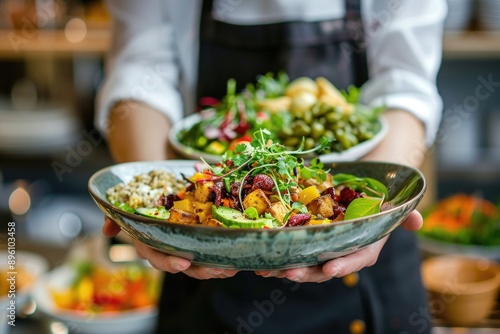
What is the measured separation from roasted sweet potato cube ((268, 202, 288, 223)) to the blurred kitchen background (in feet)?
6.98

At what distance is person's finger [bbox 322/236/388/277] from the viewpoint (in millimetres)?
981

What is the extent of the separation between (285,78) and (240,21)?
0.74ft

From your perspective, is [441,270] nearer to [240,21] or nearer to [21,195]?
[240,21]

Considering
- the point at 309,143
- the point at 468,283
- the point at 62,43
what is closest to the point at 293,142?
the point at 309,143

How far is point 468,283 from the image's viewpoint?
6.56ft

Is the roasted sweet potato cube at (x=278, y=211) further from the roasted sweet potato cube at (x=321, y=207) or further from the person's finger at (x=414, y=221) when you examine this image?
the person's finger at (x=414, y=221)

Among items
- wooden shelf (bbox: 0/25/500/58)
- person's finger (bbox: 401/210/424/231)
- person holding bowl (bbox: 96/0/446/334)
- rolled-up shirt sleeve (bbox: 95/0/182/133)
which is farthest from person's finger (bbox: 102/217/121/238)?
wooden shelf (bbox: 0/25/500/58)

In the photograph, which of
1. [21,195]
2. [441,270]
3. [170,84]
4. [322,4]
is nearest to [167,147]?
[170,84]

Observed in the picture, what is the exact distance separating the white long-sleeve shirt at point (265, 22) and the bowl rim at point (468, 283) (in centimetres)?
45

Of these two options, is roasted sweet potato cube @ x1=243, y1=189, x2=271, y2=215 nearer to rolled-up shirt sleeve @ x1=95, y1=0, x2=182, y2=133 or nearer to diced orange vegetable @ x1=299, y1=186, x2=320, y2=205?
diced orange vegetable @ x1=299, y1=186, x2=320, y2=205

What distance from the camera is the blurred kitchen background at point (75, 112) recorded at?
3.26 metres

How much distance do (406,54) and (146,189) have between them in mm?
895

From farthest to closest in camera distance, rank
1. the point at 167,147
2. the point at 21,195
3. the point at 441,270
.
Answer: the point at 21,195 < the point at 441,270 < the point at 167,147

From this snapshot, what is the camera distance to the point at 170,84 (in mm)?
1848
